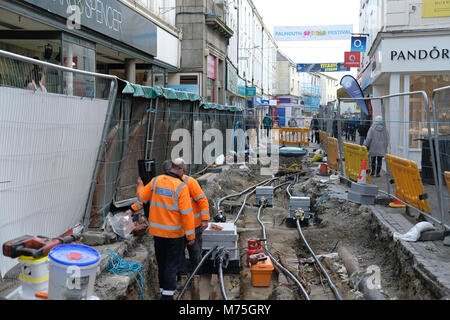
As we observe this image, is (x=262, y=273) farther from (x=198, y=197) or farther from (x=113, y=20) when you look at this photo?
(x=113, y=20)

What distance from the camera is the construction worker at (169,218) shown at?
6.10 meters

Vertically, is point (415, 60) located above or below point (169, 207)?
above

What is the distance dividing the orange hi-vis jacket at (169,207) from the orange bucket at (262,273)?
1459mm

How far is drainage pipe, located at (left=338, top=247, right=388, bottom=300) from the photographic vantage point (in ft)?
19.9

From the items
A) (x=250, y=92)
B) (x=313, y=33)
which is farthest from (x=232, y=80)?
(x=313, y=33)

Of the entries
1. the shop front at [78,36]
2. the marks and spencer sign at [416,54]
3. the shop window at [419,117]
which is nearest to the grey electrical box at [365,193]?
the shop window at [419,117]

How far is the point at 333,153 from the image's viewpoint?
51.2 feet

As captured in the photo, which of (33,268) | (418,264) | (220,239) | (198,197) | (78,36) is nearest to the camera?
(33,268)

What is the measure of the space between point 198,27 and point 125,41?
9.47 meters

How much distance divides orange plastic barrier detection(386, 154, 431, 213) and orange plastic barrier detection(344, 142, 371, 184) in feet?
5.88

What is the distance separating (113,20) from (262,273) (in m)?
11.8

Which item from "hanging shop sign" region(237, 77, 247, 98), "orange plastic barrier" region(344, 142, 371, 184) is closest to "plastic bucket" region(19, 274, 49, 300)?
"orange plastic barrier" region(344, 142, 371, 184)

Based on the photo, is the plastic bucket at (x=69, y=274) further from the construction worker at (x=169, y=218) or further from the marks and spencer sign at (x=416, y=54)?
the marks and spencer sign at (x=416, y=54)

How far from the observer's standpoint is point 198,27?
2595 centimetres
